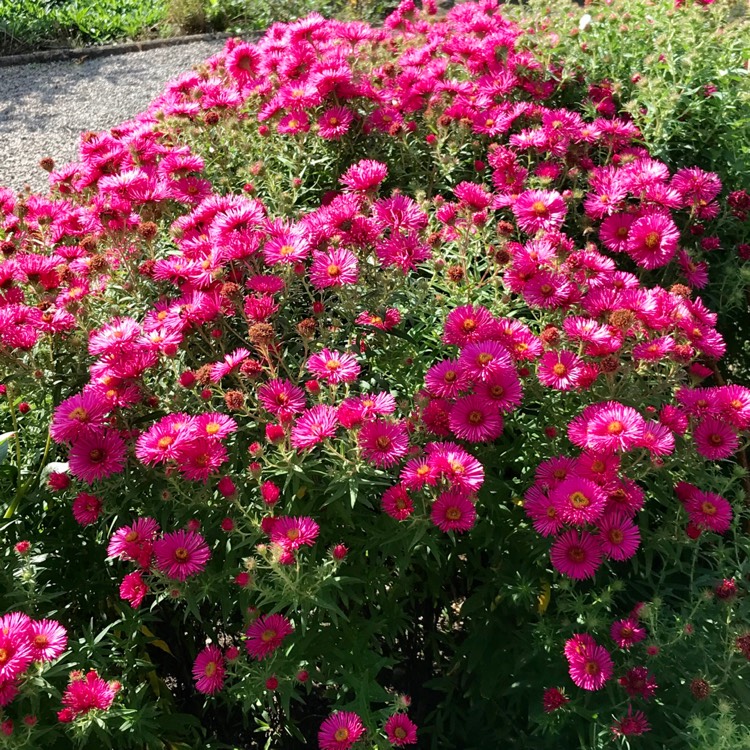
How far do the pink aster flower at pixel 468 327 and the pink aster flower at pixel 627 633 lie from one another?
25.8 inches

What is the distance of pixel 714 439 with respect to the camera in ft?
5.39

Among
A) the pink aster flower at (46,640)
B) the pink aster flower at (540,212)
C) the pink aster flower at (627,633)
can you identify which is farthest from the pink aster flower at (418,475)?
the pink aster flower at (540,212)

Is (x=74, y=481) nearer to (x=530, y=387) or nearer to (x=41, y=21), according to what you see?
(x=530, y=387)

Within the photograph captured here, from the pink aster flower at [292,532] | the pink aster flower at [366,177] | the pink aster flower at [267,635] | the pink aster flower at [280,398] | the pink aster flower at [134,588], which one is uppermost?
the pink aster flower at [366,177]

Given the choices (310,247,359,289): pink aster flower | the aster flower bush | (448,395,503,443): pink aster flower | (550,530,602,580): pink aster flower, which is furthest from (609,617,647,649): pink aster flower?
(310,247,359,289): pink aster flower

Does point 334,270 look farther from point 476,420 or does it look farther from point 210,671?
point 210,671

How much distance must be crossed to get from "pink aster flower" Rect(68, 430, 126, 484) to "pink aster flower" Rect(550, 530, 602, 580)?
3.05 feet

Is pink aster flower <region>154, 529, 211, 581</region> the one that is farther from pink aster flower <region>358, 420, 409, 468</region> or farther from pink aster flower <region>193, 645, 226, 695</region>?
pink aster flower <region>358, 420, 409, 468</region>

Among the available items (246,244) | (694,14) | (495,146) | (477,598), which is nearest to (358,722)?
(477,598)

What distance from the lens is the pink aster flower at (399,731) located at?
1.47 meters

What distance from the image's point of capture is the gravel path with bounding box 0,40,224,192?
618 centimetres

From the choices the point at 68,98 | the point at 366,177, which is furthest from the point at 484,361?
the point at 68,98

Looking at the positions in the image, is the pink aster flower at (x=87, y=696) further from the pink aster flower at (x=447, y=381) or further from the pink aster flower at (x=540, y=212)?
the pink aster flower at (x=540, y=212)

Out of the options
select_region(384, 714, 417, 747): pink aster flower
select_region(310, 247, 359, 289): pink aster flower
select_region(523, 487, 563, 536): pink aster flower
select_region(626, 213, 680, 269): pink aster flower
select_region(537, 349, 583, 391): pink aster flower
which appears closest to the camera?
select_region(384, 714, 417, 747): pink aster flower
